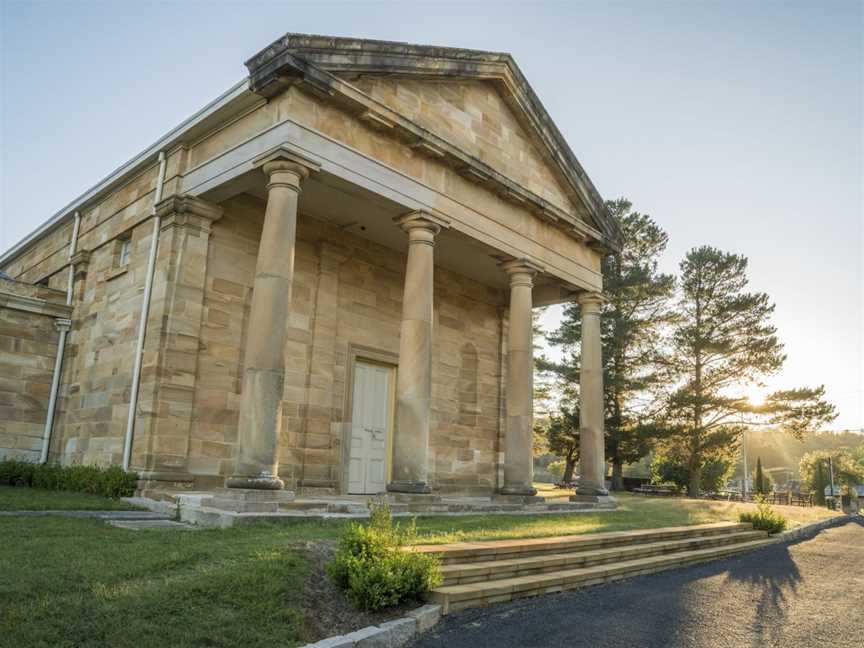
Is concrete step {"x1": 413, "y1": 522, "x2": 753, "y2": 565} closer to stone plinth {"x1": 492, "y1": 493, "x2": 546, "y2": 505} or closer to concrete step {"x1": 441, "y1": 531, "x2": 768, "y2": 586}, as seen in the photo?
concrete step {"x1": 441, "y1": 531, "x2": 768, "y2": 586}

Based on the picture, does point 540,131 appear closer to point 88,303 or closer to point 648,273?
point 88,303

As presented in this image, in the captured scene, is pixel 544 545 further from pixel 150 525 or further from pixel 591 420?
pixel 591 420

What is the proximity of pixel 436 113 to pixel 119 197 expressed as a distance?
799 cm

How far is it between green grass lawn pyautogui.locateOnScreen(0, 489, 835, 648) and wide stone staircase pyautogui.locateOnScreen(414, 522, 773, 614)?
86 cm

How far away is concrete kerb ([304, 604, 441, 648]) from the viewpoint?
16.0ft

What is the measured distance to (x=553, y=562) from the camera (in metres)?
8.02

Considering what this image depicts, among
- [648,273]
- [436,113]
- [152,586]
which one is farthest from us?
[648,273]

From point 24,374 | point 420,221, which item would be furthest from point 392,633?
point 24,374

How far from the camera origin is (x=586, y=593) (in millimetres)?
7684

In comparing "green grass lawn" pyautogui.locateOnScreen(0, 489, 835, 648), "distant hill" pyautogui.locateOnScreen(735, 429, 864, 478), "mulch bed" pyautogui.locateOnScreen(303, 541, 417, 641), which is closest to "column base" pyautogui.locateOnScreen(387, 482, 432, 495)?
"green grass lawn" pyautogui.locateOnScreen(0, 489, 835, 648)

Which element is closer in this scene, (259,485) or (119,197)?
(259,485)

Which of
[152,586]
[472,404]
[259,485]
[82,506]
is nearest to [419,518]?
[259,485]

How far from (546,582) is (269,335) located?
5690mm

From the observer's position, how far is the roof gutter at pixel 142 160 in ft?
39.8
